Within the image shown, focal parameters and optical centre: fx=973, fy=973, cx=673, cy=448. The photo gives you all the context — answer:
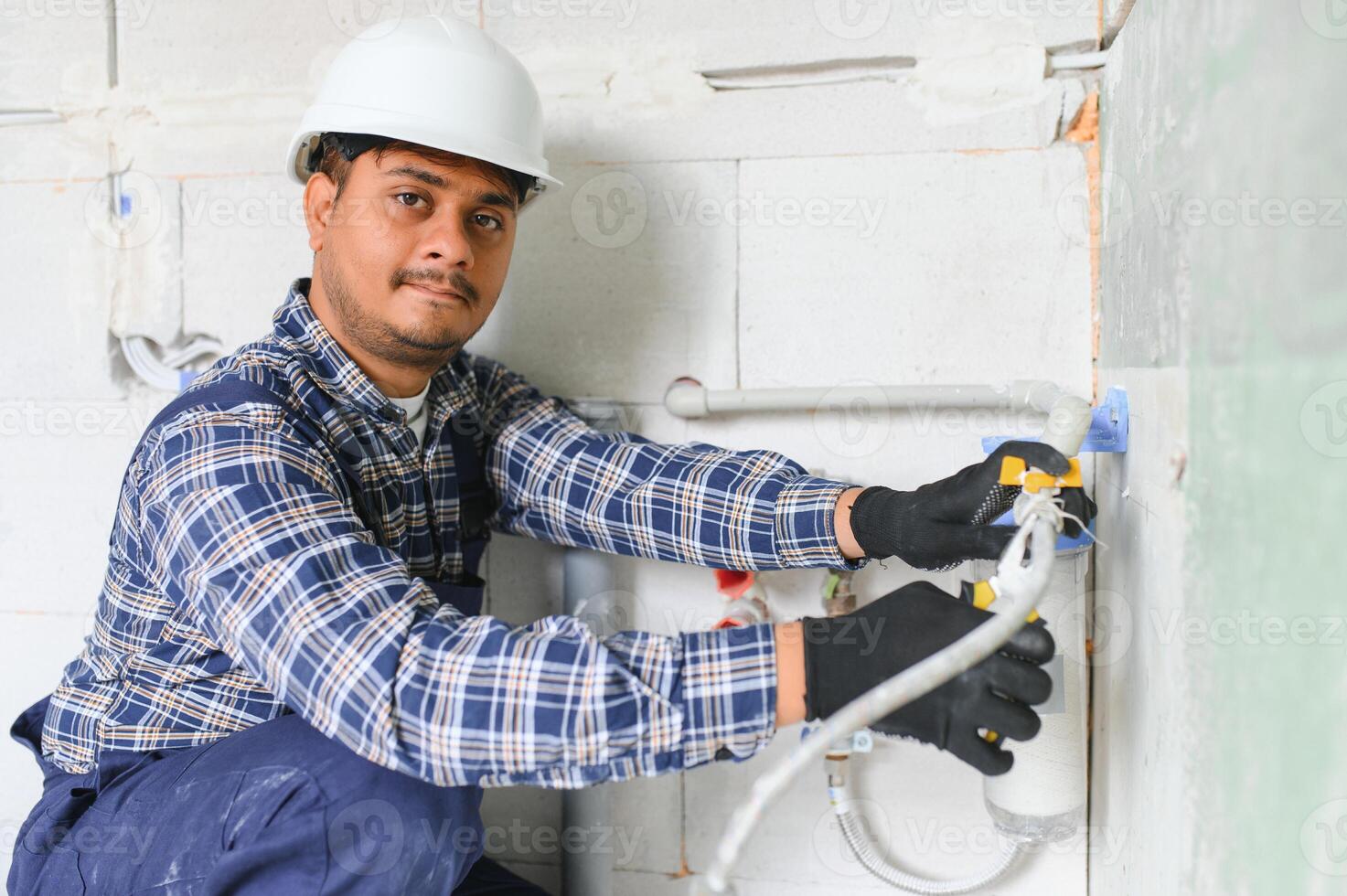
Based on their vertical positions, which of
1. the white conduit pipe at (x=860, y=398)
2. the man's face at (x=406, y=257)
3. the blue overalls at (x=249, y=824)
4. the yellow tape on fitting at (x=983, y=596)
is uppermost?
the man's face at (x=406, y=257)

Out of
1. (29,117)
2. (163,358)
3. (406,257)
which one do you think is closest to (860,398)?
(406,257)

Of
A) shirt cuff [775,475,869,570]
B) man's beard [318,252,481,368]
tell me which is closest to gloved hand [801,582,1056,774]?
shirt cuff [775,475,869,570]

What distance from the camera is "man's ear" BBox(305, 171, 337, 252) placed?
1345 mm

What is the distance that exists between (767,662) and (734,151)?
869mm

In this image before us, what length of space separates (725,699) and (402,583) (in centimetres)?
35

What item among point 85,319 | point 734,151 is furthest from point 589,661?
point 85,319

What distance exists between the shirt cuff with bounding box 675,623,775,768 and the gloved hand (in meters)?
0.04

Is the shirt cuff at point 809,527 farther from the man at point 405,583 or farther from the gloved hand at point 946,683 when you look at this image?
the gloved hand at point 946,683

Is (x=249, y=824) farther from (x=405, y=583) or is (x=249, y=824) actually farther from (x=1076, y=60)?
(x=1076, y=60)

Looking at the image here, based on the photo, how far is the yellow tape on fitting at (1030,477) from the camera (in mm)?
1003

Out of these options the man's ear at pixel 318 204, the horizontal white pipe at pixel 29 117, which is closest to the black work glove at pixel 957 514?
the man's ear at pixel 318 204

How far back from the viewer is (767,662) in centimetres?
96

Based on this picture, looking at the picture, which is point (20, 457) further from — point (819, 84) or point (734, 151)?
point (819, 84)

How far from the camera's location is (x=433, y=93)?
1274 mm
